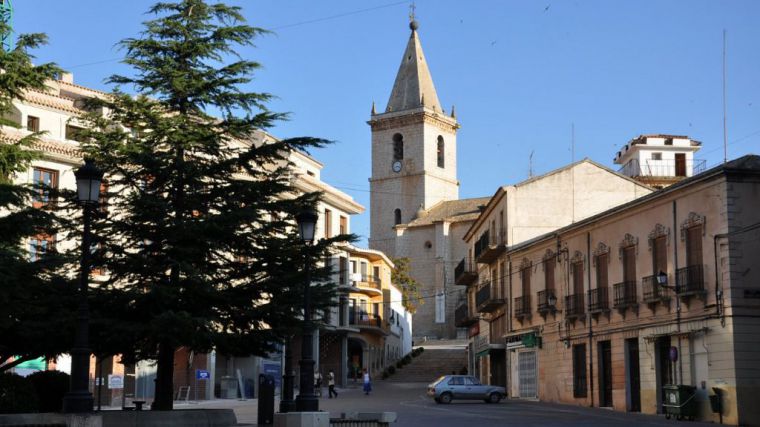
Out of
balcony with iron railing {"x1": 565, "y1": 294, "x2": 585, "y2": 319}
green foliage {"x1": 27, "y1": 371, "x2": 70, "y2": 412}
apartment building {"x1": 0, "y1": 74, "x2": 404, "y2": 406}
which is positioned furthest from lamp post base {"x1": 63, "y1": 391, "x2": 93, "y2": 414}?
balcony with iron railing {"x1": 565, "y1": 294, "x2": 585, "y2": 319}

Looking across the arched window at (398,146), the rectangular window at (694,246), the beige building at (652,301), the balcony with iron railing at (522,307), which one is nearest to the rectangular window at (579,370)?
the beige building at (652,301)

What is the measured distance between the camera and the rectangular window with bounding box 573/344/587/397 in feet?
133

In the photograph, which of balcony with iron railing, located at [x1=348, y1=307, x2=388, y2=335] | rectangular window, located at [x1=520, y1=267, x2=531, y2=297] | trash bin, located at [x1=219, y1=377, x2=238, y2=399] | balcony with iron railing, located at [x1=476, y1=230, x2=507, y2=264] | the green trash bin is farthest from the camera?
balcony with iron railing, located at [x1=348, y1=307, x2=388, y2=335]

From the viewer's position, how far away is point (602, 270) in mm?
38375

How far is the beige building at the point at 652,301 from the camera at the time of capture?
2964 centimetres

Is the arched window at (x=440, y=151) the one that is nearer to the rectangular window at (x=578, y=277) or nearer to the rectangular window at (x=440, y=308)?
the rectangular window at (x=440, y=308)

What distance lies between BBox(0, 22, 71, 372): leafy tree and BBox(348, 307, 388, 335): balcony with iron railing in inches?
1869

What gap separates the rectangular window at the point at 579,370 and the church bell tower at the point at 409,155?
2854 inches

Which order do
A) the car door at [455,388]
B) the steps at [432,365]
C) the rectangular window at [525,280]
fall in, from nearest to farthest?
the car door at [455,388] → the rectangular window at [525,280] → the steps at [432,365]

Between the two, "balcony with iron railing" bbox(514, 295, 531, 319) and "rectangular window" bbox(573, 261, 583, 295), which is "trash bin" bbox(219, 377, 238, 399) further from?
"rectangular window" bbox(573, 261, 583, 295)

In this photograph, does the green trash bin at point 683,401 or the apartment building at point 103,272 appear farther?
the apartment building at point 103,272

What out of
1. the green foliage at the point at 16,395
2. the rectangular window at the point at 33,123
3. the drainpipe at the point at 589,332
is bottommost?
the green foliage at the point at 16,395

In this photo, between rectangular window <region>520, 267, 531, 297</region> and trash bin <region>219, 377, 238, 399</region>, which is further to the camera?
trash bin <region>219, 377, 238, 399</region>

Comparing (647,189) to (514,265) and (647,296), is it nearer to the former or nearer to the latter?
(514,265)
